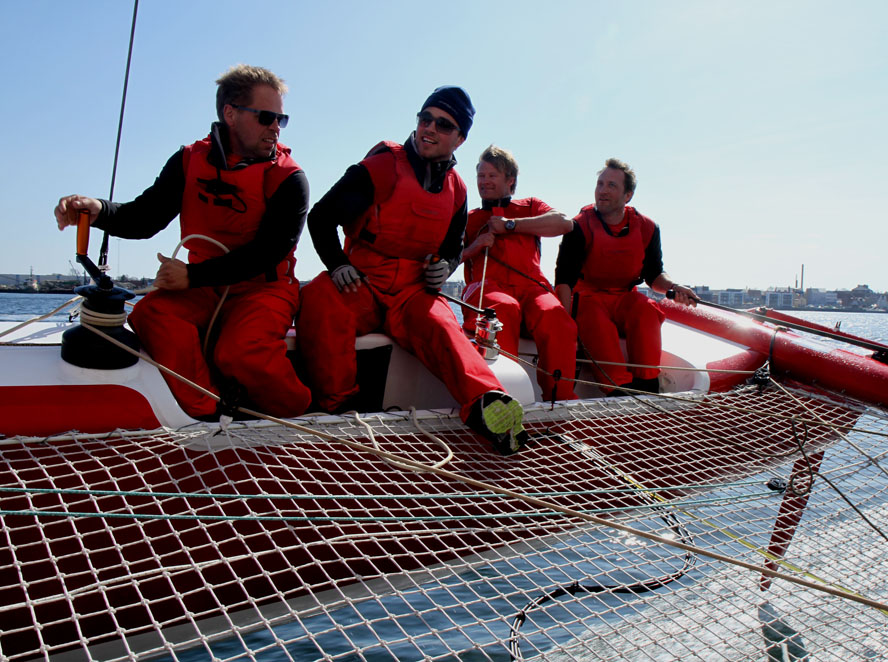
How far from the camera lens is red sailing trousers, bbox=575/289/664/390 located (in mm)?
3680

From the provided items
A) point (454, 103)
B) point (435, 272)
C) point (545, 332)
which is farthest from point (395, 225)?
point (545, 332)

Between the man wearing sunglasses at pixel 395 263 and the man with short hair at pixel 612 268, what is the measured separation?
1259mm

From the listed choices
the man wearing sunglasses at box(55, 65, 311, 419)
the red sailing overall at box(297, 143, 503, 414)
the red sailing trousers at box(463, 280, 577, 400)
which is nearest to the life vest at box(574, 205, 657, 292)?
the red sailing trousers at box(463, 280, 577, 400)

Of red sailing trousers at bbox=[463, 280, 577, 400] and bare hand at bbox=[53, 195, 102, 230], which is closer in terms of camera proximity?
bare hand at bbox=[53, 195, 102, 230]

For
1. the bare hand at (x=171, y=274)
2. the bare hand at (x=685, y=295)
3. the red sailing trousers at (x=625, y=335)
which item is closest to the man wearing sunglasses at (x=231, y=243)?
the bare hand at (x=171, y=274)

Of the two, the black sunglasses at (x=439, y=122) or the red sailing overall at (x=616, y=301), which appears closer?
the black sunglasses at (x=439, y=122)

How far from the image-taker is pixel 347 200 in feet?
8.63

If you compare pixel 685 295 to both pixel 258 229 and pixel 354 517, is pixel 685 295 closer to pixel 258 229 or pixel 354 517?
pixel 258 229

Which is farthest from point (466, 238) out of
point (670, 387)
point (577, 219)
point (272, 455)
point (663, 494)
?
point (272, 455)

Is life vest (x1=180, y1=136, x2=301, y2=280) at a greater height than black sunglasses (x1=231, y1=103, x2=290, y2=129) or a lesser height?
lesser

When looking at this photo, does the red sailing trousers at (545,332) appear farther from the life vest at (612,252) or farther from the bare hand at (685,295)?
the bare hand at (685,295)

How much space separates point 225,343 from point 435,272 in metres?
0.95

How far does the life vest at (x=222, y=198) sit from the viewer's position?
7.61 feet

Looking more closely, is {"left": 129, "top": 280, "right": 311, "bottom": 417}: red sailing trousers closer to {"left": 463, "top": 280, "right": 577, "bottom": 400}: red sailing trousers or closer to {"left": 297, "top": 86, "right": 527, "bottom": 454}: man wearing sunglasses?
{"left": 297, "top": 86, "right": 527, "bottom": 454}: man wearing sunglasses
